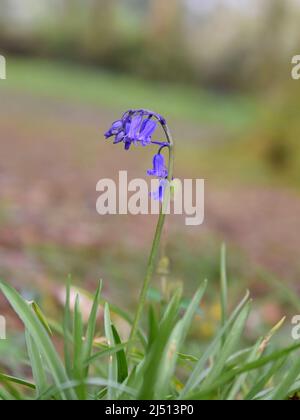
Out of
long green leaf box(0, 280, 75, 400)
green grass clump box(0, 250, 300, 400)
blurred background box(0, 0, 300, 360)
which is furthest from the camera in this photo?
blurred background box(0, 0, 300, 360)

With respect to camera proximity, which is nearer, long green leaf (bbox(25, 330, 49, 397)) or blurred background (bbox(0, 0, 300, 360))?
long green leaf (bbox(25, 330, 49, 397))

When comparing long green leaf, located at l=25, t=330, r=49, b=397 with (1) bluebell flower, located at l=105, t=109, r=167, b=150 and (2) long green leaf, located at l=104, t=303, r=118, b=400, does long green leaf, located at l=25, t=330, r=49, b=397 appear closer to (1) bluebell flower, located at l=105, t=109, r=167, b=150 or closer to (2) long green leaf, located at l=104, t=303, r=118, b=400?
(2) long green leaf, located at l=104, t=303, r=118, b=400

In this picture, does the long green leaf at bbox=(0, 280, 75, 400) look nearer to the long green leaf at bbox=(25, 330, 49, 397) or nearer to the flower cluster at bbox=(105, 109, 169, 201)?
the long green leaf at bbox=(25, 330, 49, 397)

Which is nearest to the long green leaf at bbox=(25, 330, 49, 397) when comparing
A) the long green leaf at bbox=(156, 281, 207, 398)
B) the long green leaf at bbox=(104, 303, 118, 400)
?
the long green leaf at bbox=(104, 303, 118, 400)

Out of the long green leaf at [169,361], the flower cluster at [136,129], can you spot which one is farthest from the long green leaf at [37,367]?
the flower cluster at [136,129]

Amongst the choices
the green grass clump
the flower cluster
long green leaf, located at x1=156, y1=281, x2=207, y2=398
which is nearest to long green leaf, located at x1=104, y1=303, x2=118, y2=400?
the green grass clump

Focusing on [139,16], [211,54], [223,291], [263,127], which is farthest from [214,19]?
[223,291]

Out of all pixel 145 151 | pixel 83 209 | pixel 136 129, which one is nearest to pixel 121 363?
pixel 136 129

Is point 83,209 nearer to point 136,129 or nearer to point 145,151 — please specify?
point 136,129

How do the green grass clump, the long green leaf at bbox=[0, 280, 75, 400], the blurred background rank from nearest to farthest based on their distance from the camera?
the green grass clump < the long green leaf at bbox=[0, 280, 75, 400] < the blurred background

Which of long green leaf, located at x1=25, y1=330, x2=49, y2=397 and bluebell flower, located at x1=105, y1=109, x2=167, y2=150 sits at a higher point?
bluebell flower, located at x1=105, y1=109, x2=167, y2=150
